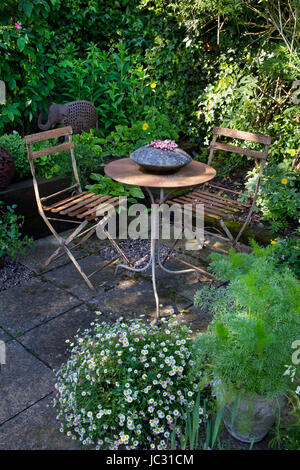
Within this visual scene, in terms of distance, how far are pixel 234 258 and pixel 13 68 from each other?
3.55m

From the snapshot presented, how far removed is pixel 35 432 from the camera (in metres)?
2.14

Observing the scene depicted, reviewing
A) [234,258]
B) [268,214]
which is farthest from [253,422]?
[268,214]

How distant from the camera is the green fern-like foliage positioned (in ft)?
5.89

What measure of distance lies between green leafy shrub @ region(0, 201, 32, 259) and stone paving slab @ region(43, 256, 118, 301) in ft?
1.21

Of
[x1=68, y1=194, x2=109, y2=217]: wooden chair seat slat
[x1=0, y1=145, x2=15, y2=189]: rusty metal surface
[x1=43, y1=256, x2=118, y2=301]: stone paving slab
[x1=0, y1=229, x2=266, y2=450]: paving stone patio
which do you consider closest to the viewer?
[x1=0, y1=229, x2=266, y2=450]: paving stone patio

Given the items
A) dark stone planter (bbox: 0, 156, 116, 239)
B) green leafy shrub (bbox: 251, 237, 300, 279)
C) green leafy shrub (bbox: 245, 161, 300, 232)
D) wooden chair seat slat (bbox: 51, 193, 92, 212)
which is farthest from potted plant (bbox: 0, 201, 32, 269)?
green leafy shrub (bbox: 245, 161, 300, 232)

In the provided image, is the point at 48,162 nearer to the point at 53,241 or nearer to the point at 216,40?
the point at 53,241

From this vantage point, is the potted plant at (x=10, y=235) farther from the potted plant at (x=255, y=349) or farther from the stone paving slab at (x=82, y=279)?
the potted plant at (x=255, y=349)

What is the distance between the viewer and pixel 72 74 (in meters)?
5.14

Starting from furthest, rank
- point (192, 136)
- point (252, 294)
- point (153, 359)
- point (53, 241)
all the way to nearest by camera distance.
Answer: point (192, 136) → point (53, 241) → point (153, 359) → point (252, 294)

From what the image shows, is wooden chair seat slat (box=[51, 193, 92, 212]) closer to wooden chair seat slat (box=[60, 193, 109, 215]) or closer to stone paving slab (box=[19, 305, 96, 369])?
wooden chair seat slat (box=[60, 193, 109, 215])

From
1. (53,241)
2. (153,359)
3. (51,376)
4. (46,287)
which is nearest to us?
(153,359)

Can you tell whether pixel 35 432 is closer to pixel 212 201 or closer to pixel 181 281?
pixel 181 281

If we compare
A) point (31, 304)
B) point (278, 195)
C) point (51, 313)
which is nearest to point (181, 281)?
point (51, 313)
